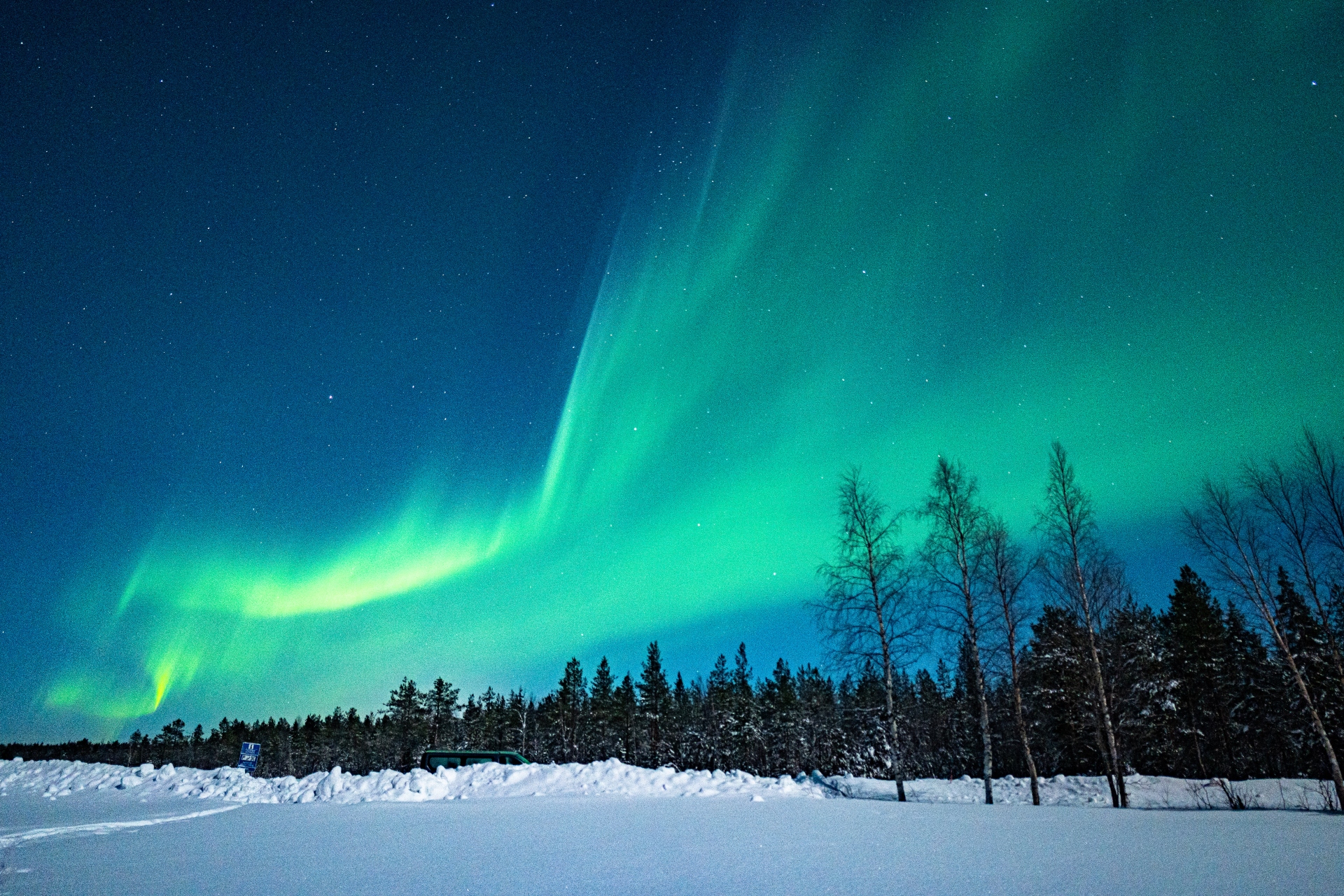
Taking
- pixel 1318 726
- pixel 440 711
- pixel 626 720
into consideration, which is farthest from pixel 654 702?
pixel 1318 726

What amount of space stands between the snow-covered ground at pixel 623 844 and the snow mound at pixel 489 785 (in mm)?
83

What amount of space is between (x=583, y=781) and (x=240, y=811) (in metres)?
7.92

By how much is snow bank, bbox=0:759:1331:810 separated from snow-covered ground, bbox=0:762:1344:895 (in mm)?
116

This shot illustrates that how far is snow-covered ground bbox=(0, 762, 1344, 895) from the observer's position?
5133 millimetres

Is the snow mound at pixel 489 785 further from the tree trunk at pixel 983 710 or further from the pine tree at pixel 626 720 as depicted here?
the pine tree at pixel 626 720

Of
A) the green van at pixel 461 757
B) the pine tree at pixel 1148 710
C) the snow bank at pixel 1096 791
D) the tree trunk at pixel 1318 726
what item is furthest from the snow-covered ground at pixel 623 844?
the pine tree at pixel 1148 710

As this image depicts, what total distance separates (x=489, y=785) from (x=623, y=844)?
34.7 ft

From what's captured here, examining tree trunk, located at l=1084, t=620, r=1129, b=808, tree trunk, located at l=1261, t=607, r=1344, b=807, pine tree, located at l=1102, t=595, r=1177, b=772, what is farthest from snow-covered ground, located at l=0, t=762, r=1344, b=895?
pine tree, located at l=1102, t=595, r=1177, b=772

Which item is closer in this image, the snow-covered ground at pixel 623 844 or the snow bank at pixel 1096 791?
the snow-covered ground at pixel 623 844

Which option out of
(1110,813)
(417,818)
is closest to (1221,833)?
(1110,813)

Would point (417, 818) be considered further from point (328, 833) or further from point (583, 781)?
point (583, 781)

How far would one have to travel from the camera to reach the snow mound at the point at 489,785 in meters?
15.5

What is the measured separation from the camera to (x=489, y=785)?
16078 mm

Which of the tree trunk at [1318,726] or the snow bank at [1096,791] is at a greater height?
the tree trunk at [1318,726]
